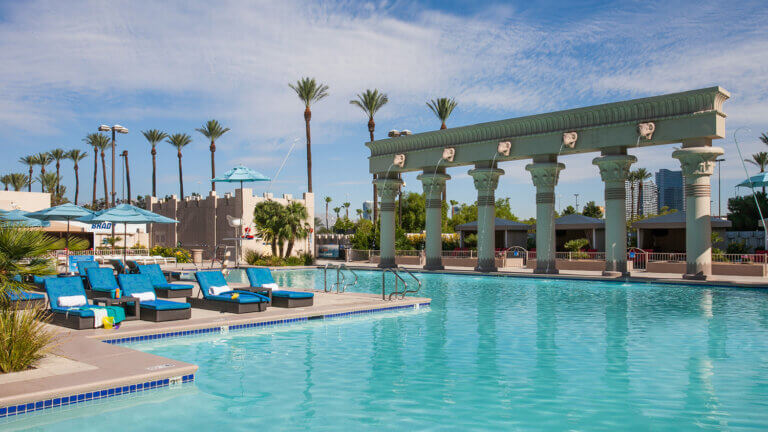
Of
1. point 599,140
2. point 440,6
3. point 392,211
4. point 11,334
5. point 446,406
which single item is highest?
point 440,6

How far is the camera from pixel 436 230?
99.7 feet

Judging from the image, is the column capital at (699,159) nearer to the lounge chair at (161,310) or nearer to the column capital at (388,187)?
the column capital at (388,187)

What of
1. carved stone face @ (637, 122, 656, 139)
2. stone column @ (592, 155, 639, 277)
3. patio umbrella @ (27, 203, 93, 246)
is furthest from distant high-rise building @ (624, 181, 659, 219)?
patio umbrella @ (27, 203, 93, 246)

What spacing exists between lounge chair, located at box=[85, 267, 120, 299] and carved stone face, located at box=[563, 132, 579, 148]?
17.8m

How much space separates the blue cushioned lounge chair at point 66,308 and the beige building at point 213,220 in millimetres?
25719

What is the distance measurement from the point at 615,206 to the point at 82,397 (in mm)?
21510

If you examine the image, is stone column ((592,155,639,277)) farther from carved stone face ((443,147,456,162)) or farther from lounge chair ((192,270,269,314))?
lounge chair ((192,270,269,314))

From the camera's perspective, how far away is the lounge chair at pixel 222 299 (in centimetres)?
1329

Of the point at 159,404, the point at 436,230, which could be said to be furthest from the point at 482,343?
the point at 436,230

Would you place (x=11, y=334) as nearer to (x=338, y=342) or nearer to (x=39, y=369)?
(x=39, y=369)

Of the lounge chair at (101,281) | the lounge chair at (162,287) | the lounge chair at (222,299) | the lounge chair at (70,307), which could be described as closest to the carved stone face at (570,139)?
the lounge chair at (222,299)

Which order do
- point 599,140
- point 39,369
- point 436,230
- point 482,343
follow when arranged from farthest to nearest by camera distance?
point 436,230 → point 599,140 → point 482,343 → point 39,369

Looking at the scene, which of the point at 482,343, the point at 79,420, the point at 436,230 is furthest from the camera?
the point at 436,230

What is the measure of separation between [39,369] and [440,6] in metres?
19.2
